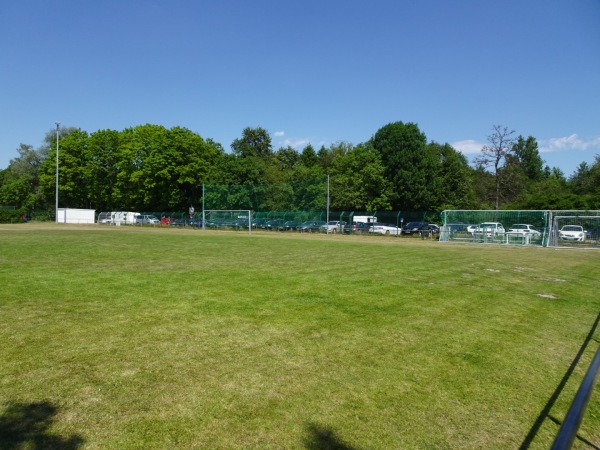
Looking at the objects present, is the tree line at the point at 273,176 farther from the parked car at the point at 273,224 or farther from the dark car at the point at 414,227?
the dark car at the point at 414,227

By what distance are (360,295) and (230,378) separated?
476cm

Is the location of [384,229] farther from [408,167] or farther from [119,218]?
[119,218]

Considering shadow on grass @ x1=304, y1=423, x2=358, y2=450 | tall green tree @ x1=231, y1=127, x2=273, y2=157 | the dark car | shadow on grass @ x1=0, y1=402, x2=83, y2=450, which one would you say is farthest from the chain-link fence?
tall green tree @ x1=231, y1=127, x2=273, y2=157

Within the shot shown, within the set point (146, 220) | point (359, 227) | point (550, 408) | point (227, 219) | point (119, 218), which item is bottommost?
point (550, 408)

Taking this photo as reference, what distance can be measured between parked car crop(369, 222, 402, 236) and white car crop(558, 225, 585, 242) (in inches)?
656

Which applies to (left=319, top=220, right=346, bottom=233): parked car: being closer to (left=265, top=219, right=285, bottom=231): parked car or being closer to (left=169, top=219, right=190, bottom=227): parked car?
(left=265, top=219, right=285, bottom=231): parked car

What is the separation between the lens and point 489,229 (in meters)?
32.5

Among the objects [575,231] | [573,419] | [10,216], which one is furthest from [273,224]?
[573,419]

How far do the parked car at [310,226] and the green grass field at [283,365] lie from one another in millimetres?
39037

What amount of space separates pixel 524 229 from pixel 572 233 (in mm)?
3379

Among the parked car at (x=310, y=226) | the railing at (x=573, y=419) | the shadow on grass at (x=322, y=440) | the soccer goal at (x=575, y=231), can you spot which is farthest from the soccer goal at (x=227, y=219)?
the railing at (x=573, y=419)

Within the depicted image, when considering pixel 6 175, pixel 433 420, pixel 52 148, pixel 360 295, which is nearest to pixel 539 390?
pixel 433 420

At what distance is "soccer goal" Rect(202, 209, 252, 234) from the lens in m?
50.1

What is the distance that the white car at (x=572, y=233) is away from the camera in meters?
29.2
